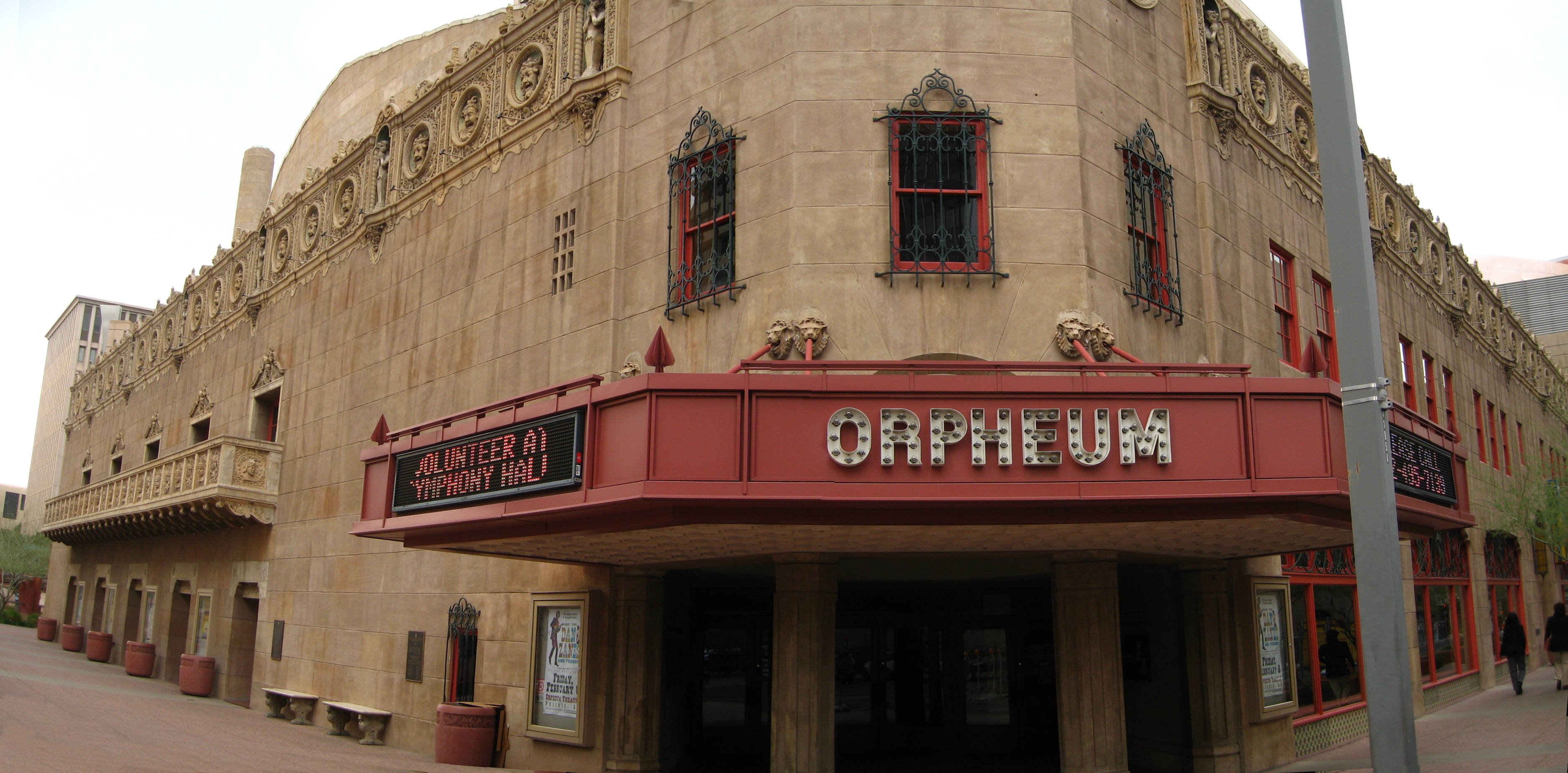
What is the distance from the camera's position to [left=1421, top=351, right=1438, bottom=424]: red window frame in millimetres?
26734

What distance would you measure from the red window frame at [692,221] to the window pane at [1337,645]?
12504 millimetres

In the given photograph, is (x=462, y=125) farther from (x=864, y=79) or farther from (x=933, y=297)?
(x=933, y=297)

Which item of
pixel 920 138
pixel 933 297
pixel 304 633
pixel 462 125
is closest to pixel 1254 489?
pixel 933 297

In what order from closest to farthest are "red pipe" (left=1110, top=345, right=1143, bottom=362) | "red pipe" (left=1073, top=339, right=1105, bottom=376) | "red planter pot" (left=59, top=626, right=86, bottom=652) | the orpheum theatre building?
1. the orpheum theatre building
2. "red pipe" (left=1073, top=339, right=1105, bottom=376)
3. "red pipe" (left=1110, top=345, right=1143, bottom=362)
4. "red planter pot" (left=59, top=626, right=86, bottom=652)

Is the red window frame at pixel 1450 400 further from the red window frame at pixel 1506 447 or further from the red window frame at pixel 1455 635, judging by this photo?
the red window frame at pixel 1506 447

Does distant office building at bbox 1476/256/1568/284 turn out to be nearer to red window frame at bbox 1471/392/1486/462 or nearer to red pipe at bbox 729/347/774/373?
red window frame at bbox 1471/392/1486/462

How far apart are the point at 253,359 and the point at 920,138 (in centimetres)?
2478

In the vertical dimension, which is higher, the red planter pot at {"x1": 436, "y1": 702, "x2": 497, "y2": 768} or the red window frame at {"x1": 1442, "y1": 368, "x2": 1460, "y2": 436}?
the red window frame at {"x1": 1442, "y1": 368, "x2": 1460, "y2": 436}

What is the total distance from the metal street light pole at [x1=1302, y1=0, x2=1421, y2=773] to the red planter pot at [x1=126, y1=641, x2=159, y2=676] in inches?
1456

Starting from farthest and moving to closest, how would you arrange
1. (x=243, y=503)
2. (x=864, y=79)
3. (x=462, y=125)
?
1. (x=243, y=503)
2. (x=462, y=125)
3. (x=864, y=79)

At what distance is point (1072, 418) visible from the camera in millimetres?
10648

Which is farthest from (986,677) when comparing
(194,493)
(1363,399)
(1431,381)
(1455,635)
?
(194,493)

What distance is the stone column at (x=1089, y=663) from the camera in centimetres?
1328

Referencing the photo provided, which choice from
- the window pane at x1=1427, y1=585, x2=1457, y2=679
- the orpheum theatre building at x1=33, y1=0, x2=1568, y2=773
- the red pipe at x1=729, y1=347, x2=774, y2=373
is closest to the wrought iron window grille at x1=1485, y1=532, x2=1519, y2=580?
the window pane at x1=1427, y1=585, x2=1457, y2=679
